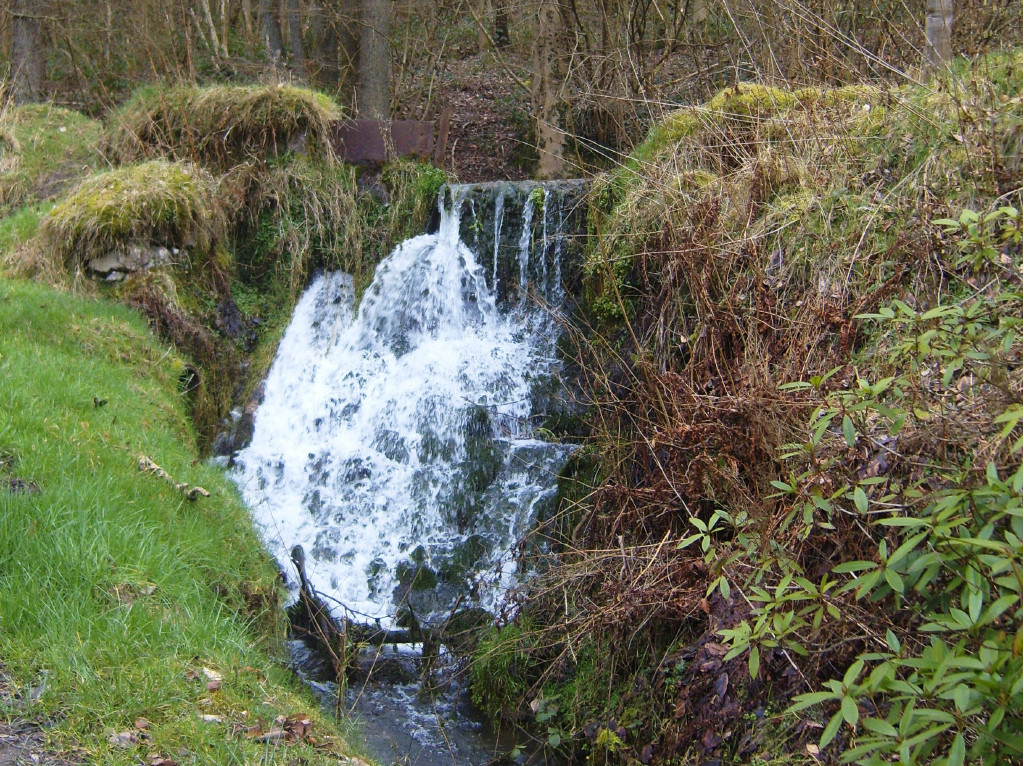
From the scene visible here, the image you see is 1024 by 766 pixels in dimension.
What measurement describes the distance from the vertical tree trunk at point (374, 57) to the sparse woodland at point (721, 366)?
2548 millimetres

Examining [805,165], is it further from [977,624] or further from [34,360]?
[34,360]

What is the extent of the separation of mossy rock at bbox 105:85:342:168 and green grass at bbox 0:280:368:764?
122 inches

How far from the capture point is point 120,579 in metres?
3.74

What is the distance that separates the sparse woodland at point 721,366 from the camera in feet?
8.98

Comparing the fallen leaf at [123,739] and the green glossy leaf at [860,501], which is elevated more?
the green glossy leaf at [860,501]

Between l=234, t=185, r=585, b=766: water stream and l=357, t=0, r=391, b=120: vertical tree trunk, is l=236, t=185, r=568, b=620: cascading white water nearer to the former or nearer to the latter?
l=234, t=185, r=585, b=766: water stream

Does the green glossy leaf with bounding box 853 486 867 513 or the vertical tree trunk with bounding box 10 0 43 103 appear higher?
the vertical tree trunk with bounding box 10 0 43 103

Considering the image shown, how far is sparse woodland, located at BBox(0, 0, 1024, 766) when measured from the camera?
274 centimetres

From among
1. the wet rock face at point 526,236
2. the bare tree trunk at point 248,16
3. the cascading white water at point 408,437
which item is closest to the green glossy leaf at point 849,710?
the cascading white water at point 408,437

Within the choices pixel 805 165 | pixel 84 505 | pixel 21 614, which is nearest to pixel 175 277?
pixel 84 505

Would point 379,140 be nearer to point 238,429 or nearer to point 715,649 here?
point 238,429

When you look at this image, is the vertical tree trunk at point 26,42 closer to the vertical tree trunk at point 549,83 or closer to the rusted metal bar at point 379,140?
the rusted metal bar at point 379,140

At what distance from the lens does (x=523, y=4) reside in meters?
10.7

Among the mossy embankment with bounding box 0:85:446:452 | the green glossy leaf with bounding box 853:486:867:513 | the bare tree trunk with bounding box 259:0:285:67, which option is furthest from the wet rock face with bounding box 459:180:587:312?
the bare tree trunk with bounding box 259:0:285:67
